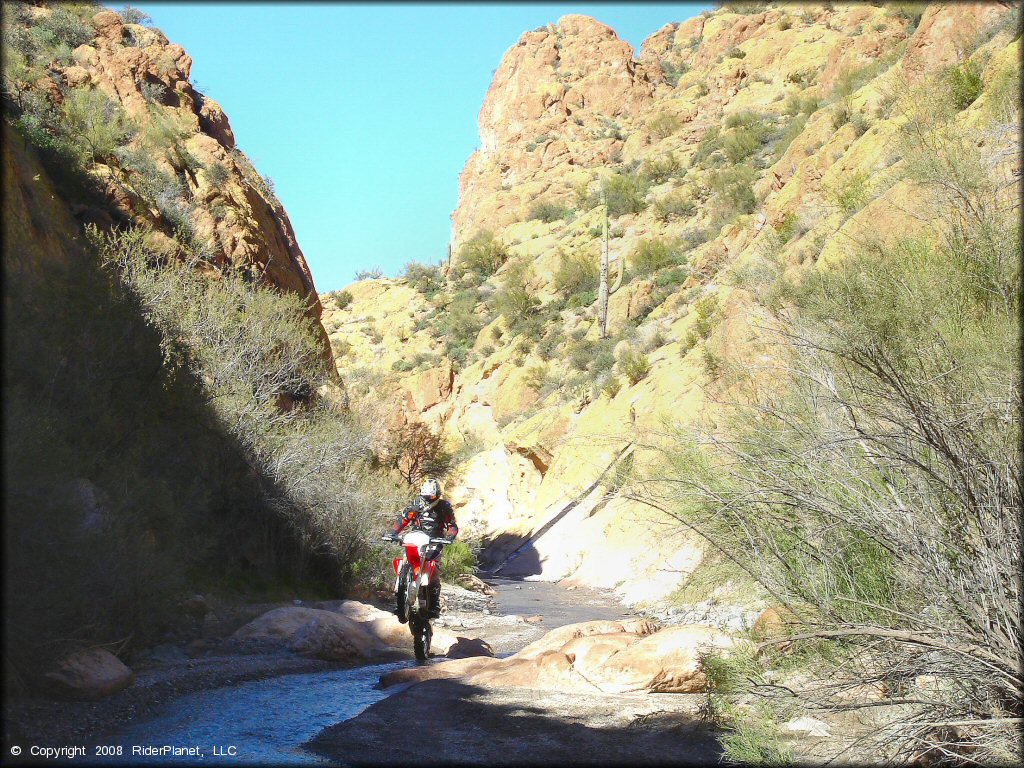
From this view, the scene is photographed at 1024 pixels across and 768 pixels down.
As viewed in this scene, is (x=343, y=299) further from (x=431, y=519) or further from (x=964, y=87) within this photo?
(x=431, y=519)

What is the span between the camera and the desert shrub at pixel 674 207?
1453 inches

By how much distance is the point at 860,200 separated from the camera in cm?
1683

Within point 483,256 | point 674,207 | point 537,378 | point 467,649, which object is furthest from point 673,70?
point 467,649

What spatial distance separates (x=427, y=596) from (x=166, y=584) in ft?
8.36

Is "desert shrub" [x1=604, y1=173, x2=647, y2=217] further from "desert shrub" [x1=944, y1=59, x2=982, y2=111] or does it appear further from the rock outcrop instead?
the rock outcrop

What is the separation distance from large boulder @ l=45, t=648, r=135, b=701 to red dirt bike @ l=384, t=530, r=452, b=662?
8.66 ft

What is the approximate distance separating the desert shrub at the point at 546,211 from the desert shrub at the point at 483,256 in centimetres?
285

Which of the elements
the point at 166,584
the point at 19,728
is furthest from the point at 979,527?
the point at 166,584

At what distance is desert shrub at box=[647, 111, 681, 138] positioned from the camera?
47188mm

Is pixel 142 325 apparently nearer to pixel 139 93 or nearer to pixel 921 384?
pixel 921 384

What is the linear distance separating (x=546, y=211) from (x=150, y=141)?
101 feet

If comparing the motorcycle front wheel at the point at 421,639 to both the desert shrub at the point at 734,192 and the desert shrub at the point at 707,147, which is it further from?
the desert shrub at the point at 707,147

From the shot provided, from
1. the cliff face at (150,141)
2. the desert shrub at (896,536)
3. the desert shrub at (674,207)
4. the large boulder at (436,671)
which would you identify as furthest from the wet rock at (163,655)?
the desert shrub at (674,207)

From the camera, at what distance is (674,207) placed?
3731cm
